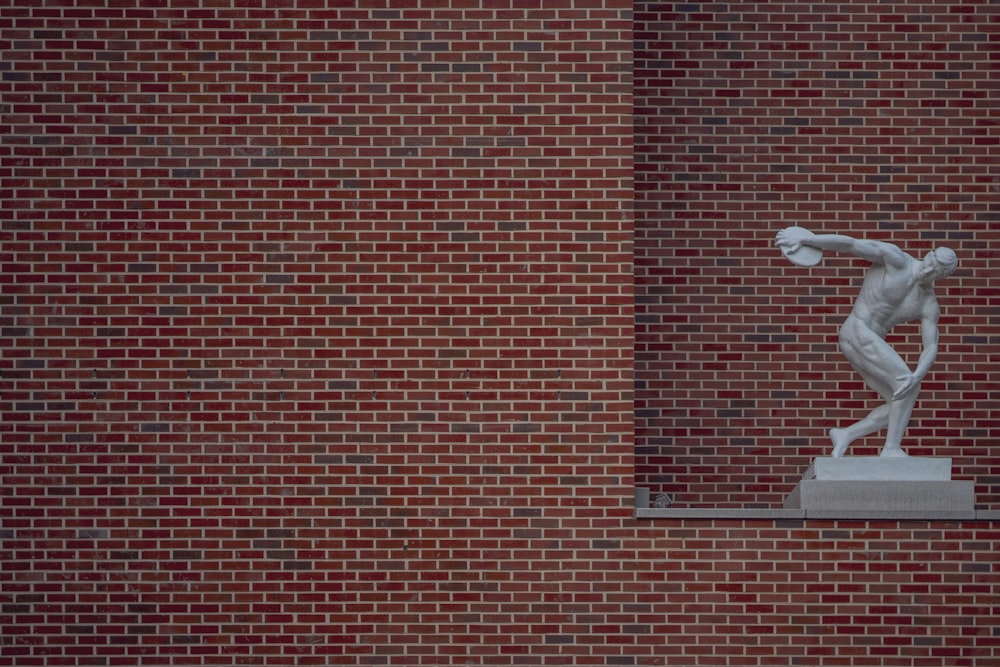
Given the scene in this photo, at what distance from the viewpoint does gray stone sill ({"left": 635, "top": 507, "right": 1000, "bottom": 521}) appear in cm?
1327

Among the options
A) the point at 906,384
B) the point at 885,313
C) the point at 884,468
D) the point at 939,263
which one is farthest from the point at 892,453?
the point at 939,263

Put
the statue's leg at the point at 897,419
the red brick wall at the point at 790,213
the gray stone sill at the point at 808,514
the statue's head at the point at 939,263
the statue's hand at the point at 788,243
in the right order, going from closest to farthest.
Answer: the gray stone sill at the point at 808,514 < the statue's head at the point at 939,263 < the statue's hand at the point at 788,243 < the statue's leg at the point at 897,419 < the red brick wall at the point at 790,213

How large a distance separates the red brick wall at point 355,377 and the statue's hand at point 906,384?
0.91 metres

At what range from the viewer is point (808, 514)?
43.7 feet

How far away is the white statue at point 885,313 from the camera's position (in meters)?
13.5

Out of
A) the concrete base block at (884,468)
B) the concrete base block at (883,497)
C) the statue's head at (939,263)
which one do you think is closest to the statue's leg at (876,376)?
the concrete base block at (884,468)

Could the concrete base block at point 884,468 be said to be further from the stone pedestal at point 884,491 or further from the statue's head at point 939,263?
the statue's head at point 939,263

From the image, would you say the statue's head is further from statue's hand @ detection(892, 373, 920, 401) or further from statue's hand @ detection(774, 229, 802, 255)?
statue's hand @ detection(774, 229, 802, 255)

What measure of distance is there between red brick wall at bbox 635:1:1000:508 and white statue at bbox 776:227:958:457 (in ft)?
5.13

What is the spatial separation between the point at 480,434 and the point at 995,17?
5.61 metres

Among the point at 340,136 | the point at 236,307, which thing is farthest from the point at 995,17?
the point at 236,307

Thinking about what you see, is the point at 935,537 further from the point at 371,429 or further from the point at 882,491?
the point at 371,429

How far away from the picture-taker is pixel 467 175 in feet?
45.2

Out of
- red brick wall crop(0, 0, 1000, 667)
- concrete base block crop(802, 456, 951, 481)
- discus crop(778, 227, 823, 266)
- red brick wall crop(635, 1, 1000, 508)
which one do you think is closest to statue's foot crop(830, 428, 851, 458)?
concrete base block crop(802, 456, 951, 481)
